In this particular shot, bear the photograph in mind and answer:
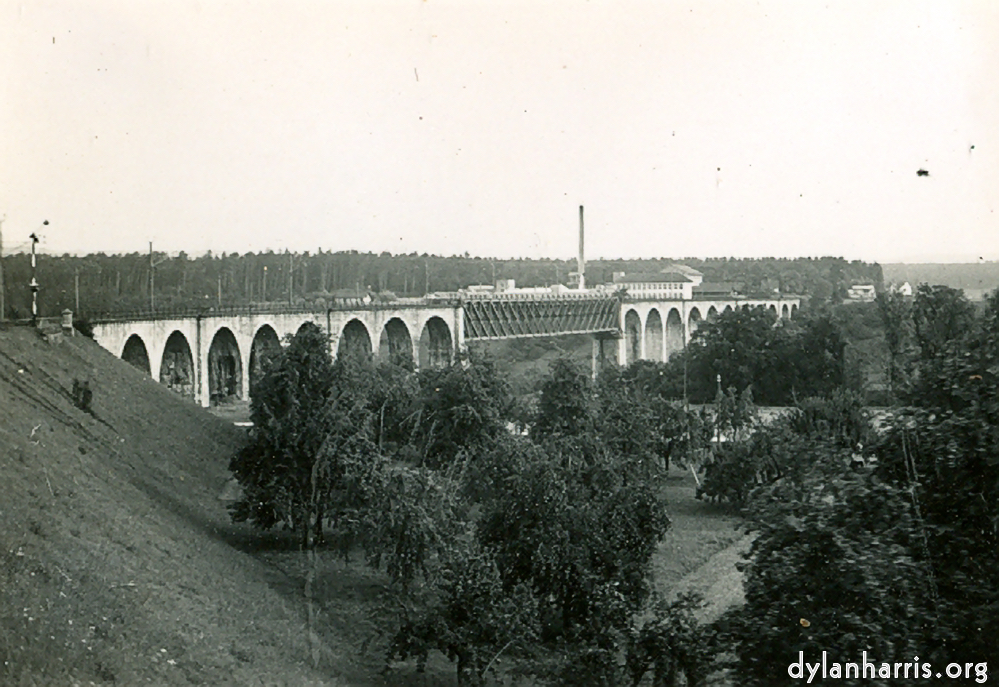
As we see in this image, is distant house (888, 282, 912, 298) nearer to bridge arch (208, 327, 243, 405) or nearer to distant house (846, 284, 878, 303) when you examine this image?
distant house (846, 284, 878, 303)

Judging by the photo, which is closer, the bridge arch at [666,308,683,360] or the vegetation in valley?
the vegetation in valley

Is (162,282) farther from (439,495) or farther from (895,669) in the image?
(895,669)

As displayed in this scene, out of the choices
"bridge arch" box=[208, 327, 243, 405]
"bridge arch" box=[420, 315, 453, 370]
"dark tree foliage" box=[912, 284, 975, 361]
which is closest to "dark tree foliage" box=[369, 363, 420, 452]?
"bridge arch" box=[208, 327, 243, 405]

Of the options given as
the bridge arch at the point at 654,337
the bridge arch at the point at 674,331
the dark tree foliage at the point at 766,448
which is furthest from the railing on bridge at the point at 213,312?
the bridge arch at the point at 674,331

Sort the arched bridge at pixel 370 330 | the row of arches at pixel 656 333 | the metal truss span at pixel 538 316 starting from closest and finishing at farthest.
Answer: the arched bridge at pixel 370 330 → the metal truss span at pixel 538 316 → the row of arches at pixel 656 333

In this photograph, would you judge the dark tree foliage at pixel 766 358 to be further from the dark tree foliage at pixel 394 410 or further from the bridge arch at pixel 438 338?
the dark tree foliage at pixel 394 410

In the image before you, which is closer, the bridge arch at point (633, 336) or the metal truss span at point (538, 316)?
the metal truss span at point (538, 316)
